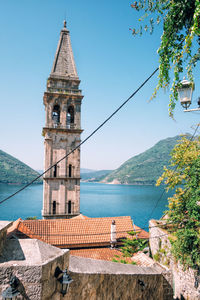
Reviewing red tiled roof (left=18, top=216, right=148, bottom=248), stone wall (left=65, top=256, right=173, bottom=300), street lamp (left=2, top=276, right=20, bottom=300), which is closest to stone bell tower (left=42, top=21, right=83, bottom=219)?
red tiled roof (left=18, top=216, right=148, bottom=248)

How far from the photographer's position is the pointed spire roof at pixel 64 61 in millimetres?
23125

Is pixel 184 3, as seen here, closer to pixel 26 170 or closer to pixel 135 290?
pixel 135 290

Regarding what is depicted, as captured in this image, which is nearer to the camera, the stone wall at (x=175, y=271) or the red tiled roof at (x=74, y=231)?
the stone wall at (x=175, y=271)

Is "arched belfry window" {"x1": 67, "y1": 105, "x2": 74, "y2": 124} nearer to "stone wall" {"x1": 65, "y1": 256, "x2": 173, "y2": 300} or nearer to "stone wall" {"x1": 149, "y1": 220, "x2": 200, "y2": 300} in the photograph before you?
"stone wall" {"x1": 149, "y1": 220, "x2": 200, "y2": 300}

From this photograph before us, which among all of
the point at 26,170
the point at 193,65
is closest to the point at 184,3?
the point at 193,65

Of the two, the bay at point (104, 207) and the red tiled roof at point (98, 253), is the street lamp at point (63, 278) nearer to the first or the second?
the red tiled roof at point (98, 253)

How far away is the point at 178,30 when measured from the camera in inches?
158

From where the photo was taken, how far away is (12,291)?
212 cm

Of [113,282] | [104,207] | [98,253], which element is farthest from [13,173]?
[113,282]

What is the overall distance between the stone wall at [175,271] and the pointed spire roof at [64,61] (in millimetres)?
17498

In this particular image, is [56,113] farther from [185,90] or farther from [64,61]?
[185,90]

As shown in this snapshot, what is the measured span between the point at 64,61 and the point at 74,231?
1745 cm

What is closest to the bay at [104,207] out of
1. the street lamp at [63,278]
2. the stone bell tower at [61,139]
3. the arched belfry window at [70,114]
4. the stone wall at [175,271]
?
the stone bell tower at [61,139]

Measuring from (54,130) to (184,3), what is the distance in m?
19.5
